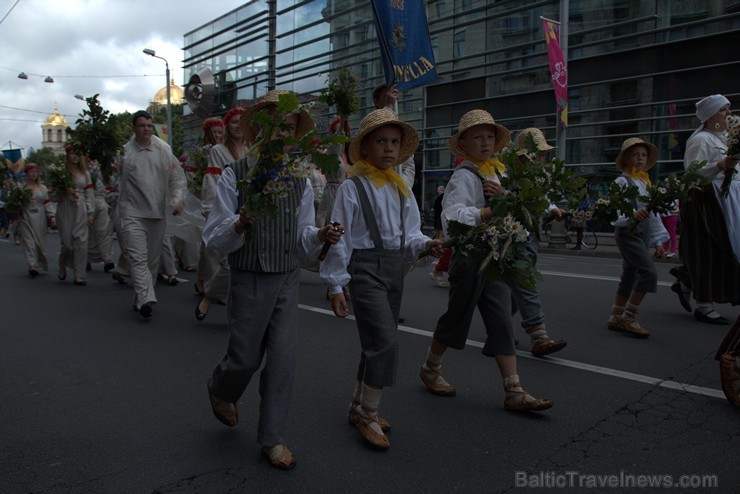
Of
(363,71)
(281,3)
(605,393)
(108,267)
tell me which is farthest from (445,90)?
(605,393)

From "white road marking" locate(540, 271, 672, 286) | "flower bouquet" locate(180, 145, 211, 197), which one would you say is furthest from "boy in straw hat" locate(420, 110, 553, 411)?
"white road marking" locate(540, 271, 672, 286)

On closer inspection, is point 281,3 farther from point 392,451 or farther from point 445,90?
point 392,451

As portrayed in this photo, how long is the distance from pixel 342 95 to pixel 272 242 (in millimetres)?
3550

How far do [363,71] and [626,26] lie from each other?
13617 millimetres

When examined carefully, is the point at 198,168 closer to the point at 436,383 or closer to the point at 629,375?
the point at 436,383

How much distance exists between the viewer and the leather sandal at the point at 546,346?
515 centimetres

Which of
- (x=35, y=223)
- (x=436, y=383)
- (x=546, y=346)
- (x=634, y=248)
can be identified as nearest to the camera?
(x=436, y=383)

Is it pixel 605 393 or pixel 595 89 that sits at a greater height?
pixel 595 89

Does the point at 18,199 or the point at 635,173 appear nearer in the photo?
the point at 635,173

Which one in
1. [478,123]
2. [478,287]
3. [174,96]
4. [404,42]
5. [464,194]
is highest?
[174,96]

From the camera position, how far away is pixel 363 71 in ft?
106

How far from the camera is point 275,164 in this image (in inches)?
121

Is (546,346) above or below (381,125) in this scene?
below

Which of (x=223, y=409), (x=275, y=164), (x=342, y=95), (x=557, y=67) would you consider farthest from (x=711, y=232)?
(x=557, y=67)
